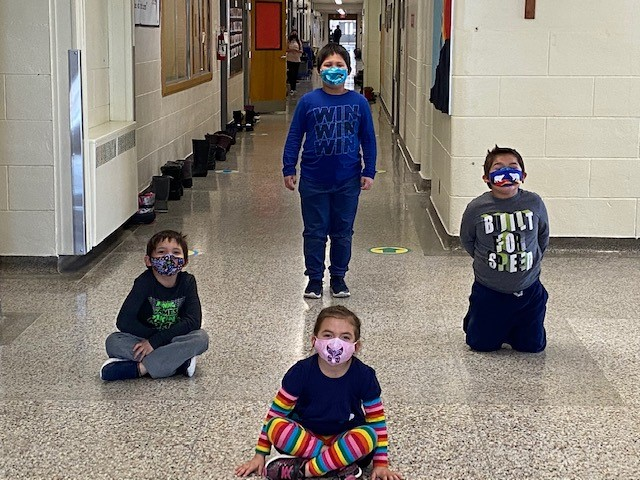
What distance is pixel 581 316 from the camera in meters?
5.39

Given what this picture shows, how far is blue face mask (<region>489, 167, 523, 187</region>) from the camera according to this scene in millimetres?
4535

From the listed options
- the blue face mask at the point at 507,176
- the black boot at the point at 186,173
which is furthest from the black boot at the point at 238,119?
the blue face mask at the point at 507,176

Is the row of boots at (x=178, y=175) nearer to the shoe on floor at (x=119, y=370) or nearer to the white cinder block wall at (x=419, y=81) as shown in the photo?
the white cinder block wall at (x=419, y=81)

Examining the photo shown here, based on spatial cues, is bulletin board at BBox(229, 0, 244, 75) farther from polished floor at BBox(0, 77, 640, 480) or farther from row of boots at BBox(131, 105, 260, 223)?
polished floor at BBox(0, 77, 640, 480)

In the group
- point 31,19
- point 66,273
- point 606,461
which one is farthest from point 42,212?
point 606,461

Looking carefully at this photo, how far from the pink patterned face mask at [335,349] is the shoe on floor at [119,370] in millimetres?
1258

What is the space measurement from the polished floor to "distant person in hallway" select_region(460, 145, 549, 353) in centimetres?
11

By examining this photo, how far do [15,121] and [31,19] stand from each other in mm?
564

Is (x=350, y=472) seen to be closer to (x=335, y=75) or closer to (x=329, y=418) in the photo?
(x=329, y=418)

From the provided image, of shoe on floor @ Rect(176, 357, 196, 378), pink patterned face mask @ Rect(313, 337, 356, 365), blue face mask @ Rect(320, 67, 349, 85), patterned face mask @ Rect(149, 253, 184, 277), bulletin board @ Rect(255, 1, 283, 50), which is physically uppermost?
bulletin board @ Rect(255, 1, 283, 50)

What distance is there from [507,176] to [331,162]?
1.34 m

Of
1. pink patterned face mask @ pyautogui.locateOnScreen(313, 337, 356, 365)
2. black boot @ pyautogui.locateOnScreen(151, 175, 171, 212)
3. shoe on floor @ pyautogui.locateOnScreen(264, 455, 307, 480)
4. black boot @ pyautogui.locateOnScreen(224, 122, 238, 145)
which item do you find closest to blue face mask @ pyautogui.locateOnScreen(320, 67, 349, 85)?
pink patterned face mask @ pyautogui.locateOnScreen(313, 337, 356, 365)

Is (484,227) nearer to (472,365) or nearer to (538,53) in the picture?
(472,365)

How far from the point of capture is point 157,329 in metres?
4.33
